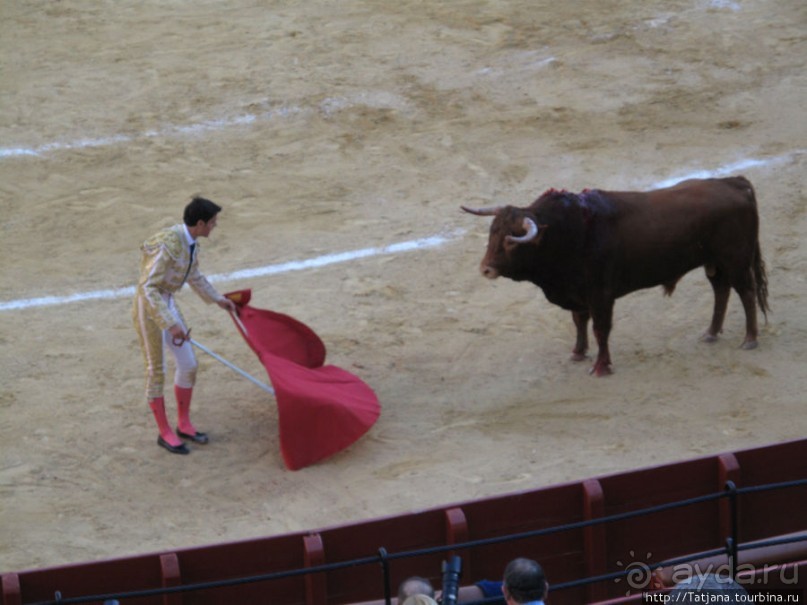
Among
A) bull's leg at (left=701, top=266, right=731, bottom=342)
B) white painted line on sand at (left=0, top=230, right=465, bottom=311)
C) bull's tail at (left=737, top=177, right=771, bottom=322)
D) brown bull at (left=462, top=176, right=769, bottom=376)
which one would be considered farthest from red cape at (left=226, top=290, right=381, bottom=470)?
bull's tail at (left=737, top=177, right=771, bottom=322)

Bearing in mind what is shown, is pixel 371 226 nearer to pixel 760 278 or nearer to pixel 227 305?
pixel 227 305

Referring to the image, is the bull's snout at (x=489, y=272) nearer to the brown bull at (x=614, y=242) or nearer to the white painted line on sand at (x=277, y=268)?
the brown bull at (x=614, y=242)

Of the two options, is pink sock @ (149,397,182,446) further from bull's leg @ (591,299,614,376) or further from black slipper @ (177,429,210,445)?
bull's leg @ (591,299,614,376)

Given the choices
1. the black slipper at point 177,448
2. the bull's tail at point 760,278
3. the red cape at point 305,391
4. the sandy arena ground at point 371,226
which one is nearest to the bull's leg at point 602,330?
the sandy arena ground at point 371,226

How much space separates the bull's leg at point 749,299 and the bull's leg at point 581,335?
0.89m

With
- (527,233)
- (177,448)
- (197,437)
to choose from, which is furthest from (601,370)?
(177,448)

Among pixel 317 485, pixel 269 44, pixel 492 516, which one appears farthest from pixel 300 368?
pixel 269 44

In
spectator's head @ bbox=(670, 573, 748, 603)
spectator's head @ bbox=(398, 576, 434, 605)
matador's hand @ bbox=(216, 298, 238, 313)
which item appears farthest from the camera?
matador's hand @ bbox=(216, 298, 238, 313)

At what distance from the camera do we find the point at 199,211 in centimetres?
657

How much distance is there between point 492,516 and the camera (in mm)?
5406

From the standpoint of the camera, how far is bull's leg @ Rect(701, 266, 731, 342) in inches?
308

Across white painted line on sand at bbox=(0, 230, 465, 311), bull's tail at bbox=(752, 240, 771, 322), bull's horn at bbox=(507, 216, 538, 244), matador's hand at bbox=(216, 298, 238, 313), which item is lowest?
white painted line on sand at bbox=(0, 230, 465, 311)

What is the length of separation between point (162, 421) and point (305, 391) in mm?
765

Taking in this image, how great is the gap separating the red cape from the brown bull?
1.01 meters
